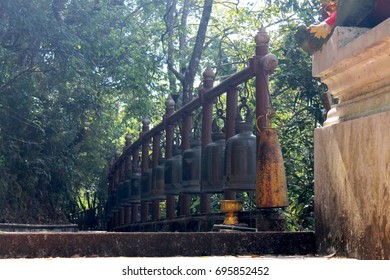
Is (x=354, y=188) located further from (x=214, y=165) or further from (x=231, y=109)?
(x=231, y=109)

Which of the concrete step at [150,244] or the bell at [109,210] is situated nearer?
the concrete step at [150,244]

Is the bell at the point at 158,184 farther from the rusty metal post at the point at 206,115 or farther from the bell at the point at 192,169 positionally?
the rusty metal post at the point at 206,115

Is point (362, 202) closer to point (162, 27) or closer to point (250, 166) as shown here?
point (250, 166)

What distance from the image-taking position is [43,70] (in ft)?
58.6

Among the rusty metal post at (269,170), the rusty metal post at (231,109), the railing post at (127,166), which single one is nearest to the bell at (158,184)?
the rusty metal post at (231,109)

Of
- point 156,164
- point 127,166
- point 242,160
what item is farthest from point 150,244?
point 127,166

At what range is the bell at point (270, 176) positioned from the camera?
697 cm

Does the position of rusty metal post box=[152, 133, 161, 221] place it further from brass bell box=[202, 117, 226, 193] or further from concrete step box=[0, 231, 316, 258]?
concrete step box=[0, 231, 316, 258]

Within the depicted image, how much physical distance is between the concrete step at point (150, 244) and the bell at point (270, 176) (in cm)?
215

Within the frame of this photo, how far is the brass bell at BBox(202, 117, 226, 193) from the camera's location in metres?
8.57

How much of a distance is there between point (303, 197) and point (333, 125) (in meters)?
6.86

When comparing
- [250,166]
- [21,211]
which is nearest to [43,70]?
[21,211]

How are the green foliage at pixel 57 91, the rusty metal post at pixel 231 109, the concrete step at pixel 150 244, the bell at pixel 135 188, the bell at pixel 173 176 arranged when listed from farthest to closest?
the green foliage at pixel 57 91
the bell at pixel 135 188
the bell at pixel 173 176
the rusty metal post at pixel 231 109
the concrete step at pixel 150 244

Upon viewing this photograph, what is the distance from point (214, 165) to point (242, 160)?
0.88 m
